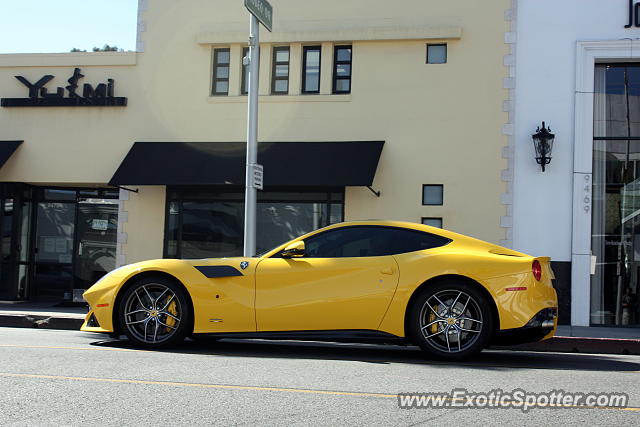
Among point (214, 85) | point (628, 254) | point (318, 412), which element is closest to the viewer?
point (318, 412)

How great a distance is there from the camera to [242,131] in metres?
15.5

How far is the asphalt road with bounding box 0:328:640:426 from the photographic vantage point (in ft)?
15.7

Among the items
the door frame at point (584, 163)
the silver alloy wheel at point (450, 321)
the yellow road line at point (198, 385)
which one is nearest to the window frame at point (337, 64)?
the door frame at point (584, 163)

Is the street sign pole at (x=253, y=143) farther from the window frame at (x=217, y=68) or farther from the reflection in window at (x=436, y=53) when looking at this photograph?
the reflection in window at (x=436, y=53)

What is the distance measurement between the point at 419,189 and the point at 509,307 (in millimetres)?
7399

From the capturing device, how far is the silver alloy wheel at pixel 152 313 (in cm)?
817

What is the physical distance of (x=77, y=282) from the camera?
666 inches

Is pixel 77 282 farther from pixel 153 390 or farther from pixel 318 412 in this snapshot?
pixel 318 412

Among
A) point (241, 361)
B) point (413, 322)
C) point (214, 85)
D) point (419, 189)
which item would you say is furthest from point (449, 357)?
point (214, 85)

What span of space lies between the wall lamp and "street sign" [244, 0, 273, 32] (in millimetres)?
5134

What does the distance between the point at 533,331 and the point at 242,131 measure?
359 inches

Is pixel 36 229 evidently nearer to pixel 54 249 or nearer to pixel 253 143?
pixel 54 249

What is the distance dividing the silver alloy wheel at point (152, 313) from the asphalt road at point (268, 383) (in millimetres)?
227

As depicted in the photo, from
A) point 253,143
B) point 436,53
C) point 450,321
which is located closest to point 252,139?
point 253,143
